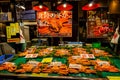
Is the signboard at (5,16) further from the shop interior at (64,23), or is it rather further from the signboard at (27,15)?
the signboard at (27,15)

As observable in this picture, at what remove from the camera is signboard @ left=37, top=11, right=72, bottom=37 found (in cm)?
551

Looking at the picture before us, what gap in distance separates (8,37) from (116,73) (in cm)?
345

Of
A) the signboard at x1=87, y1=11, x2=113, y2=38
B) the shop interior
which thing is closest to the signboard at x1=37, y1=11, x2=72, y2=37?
the shop interior

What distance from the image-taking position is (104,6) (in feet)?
17.9

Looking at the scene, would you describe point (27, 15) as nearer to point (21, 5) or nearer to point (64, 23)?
point (21, 5)

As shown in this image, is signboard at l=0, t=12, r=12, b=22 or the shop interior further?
the shop interior

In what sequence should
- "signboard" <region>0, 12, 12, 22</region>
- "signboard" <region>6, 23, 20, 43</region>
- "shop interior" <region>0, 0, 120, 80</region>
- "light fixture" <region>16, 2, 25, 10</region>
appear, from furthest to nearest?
"light fixture" <region>16, 2, 25, 10</region> < "shop interior" <region>0, 0, 120, 80</region> < "signboard" <region>0, 12, 12, 22</region> < "signboard" <region>6, 23, 20, 43</region>

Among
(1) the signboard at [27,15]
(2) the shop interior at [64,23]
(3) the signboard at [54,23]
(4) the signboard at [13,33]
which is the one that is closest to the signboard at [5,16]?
(2) the shop interior at [64,23]

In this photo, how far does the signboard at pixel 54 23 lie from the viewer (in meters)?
5.51

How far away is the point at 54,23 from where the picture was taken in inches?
219

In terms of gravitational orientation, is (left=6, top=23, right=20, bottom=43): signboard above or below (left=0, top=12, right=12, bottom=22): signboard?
below

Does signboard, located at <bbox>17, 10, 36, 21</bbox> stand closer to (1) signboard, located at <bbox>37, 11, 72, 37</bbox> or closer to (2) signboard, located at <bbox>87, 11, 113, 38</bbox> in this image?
(1) signboard, located at <bbox>37, 11, 72, 37</bbox>

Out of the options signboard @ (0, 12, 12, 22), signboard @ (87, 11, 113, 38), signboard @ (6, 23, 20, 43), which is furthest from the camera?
signboard @ (87, 11, 113, 38)

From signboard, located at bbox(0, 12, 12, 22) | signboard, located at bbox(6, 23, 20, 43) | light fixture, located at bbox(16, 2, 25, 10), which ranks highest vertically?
light fixture, located at bbox(16, 2, 25, 10)
